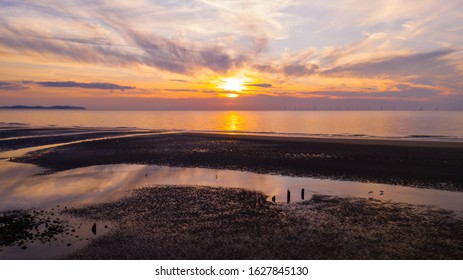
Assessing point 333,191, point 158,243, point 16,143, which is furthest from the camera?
point 16,143

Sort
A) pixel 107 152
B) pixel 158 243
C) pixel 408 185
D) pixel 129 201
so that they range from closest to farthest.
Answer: pixel 158 243, pixel 129 201, pixel 408 185, pixel 107 152

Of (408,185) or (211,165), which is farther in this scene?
(211,165)

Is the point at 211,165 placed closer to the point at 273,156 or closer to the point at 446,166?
the point at 273,156

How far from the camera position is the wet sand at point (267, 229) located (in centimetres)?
1788

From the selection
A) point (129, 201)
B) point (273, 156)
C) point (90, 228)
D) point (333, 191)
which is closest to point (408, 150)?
point (273, 156)

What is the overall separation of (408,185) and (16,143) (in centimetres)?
7317

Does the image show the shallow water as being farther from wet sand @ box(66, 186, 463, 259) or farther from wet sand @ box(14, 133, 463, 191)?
wet sand @ box(14, 133, 463, 191)

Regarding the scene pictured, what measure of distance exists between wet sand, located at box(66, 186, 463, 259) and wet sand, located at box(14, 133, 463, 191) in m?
11.6

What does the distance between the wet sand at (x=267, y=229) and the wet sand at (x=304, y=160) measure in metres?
11.6

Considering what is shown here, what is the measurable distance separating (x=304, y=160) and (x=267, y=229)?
2806 cm

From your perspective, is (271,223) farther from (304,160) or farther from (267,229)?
(304,160)

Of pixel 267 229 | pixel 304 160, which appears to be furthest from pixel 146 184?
pixel 304 160

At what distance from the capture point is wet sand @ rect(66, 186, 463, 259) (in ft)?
58.6

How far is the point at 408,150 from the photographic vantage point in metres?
57.7
